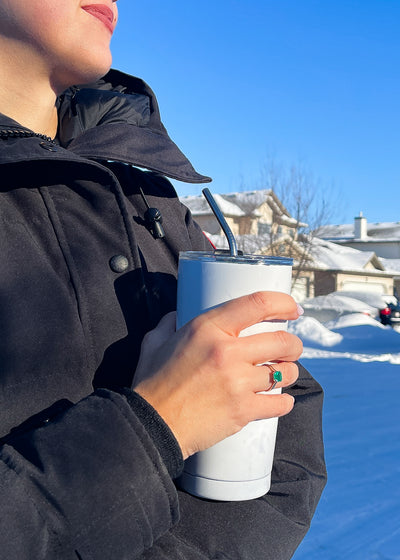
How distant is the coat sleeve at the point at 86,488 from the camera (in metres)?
0.73

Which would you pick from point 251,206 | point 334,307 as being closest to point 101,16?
point 334,307

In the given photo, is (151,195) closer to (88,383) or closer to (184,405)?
(88,383)

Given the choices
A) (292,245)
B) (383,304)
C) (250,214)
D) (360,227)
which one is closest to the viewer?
(383,304)

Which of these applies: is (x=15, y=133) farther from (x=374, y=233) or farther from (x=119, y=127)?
(x=374, y=233)

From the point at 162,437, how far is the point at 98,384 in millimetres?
331

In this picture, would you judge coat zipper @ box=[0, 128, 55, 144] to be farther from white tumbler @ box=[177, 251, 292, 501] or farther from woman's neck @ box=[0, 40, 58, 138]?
white tumbler @ box=[177, 251, 292, 501]

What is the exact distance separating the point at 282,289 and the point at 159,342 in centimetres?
27

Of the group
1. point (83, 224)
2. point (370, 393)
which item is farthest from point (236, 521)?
point (370, 393)

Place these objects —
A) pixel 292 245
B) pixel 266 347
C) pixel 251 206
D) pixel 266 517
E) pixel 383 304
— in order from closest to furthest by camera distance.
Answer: pixel 266 347
pixel 266 517
pixel 383 304
pixel 292 245
pixel 251 206

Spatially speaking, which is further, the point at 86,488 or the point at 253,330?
the point at 253,330

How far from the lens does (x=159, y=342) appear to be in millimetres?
992

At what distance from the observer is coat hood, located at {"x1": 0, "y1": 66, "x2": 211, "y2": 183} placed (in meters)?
1.33

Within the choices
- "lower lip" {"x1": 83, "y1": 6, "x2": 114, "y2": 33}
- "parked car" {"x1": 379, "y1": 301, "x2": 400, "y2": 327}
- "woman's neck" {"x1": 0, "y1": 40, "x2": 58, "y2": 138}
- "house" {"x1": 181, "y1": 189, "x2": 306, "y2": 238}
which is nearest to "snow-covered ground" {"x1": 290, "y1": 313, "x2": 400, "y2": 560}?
"woman's neck" {"x1": 0, "y1": 40, "x2": 58, "y2": 138}

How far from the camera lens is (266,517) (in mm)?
1030
